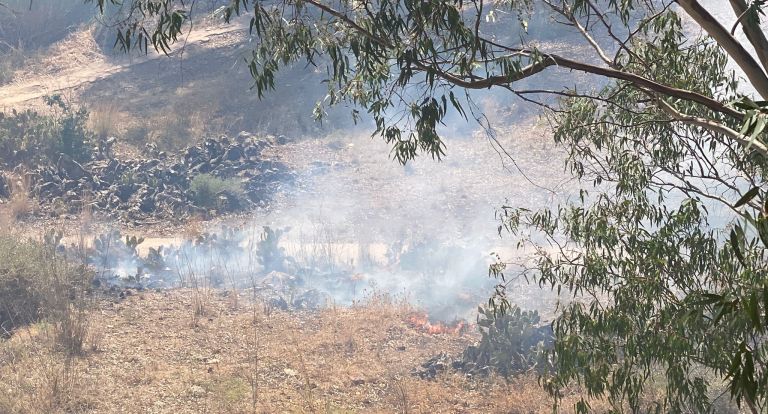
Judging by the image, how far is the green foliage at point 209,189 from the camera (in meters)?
16.1

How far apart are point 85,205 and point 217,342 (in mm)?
6754

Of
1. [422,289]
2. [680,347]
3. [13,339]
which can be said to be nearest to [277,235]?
[422,289]

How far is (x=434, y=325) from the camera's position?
1118 cm

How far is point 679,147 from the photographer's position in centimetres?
629

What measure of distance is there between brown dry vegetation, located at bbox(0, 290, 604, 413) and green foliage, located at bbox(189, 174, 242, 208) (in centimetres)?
481

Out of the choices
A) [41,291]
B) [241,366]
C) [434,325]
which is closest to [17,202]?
[41,291]

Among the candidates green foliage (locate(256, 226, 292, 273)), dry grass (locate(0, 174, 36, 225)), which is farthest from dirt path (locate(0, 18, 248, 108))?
green foliage (locate(256, 226, 292, 273))

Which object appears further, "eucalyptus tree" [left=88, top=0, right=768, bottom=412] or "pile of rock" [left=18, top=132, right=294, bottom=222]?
"pile of rock" [left=18, top=132, right=294, bottom=222]

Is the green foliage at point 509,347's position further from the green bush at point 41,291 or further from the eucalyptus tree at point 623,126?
the green bush at point 41,291

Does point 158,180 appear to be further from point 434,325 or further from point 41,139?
point 434,325

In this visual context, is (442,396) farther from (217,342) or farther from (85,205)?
(85,205)

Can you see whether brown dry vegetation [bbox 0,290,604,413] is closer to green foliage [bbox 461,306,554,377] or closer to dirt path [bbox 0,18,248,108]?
green foliage [bbox 461,306,554,377]

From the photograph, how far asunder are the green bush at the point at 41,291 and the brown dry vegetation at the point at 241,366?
245mm

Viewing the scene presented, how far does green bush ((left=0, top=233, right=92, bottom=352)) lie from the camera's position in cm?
936
